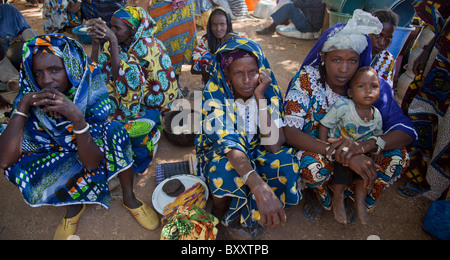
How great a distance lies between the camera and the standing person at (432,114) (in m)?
2.35

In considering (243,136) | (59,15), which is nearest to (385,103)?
(243,136)

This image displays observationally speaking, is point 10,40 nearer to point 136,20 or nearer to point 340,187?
point 136,20

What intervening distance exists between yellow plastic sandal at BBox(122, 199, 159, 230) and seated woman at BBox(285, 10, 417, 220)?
4.29 ft

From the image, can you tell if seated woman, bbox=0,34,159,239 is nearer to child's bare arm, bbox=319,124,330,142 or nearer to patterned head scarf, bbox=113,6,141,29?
patterned head scarf, bbox=113,6,141,29

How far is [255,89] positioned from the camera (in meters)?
2.13

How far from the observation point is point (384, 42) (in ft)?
8.57

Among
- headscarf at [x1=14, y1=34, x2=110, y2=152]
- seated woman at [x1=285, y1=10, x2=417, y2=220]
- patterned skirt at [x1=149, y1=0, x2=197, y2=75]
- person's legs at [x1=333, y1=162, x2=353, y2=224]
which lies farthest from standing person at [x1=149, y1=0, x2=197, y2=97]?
person's legs at [x1=333, y1=162, x2=353, y2=224]

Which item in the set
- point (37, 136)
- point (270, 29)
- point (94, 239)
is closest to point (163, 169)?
point (94, 239)

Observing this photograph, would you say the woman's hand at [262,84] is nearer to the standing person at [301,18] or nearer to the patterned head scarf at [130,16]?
the patterned head scarf at [130,16]

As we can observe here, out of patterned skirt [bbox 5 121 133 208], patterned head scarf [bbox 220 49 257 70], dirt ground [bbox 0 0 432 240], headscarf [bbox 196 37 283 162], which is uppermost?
patterned head scarf [bbox 220 49 257 70]

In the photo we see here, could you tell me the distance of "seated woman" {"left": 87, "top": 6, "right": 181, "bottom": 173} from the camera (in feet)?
8.84

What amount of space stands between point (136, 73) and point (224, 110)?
134 centimetres

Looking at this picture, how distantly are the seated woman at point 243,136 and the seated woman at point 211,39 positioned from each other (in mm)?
1852
